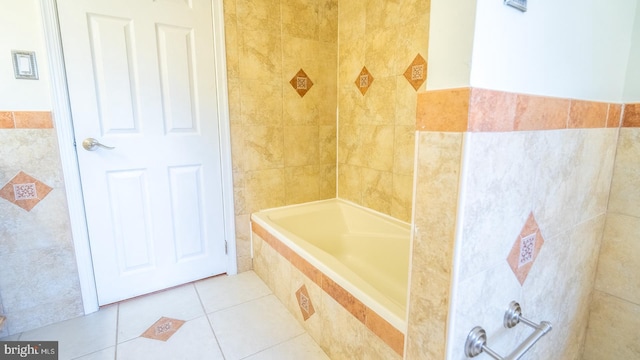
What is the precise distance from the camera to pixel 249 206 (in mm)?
2133

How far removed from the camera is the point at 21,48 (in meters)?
1.41

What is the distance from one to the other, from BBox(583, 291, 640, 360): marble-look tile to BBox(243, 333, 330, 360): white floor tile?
1.14 metres

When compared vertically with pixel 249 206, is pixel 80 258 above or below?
below


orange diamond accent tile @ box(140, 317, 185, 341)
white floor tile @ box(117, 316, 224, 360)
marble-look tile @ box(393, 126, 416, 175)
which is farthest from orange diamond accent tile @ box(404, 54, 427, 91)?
orange diamond accent tile @ box(140, 317, 185, 341)

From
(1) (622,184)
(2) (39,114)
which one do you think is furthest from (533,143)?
(2) (39,114)

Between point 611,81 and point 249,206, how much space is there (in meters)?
1.96

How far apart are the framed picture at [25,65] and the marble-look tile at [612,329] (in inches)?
108

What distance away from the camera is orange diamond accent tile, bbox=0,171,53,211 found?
57.5 inches

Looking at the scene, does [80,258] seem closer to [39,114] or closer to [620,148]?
[39,114]

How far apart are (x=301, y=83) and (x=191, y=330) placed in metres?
1.73

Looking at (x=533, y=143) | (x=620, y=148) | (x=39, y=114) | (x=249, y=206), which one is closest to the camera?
(x=533, y=143)

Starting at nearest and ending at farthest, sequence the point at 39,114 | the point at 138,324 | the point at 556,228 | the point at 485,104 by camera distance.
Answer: the point at 485,104 < the point at 556,228 < the point at 39,114 < the point at 138,324

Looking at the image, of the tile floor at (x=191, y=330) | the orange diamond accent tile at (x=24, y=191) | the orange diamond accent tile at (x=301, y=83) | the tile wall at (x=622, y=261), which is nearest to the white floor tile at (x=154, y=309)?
the tile floor at (x=191, y=330)

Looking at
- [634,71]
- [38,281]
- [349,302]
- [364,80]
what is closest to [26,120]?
[38,281]
